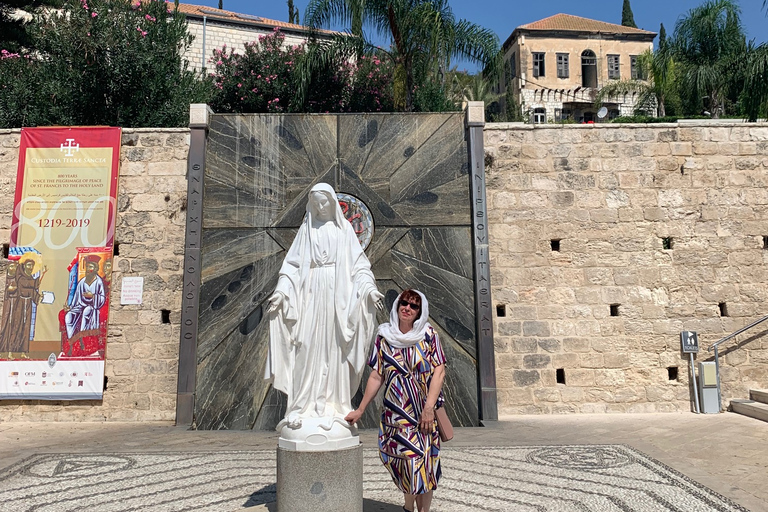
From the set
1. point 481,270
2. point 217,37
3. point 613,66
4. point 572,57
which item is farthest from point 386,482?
point 613,66

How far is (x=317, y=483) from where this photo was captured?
321 cm

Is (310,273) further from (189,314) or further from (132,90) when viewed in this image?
(132,90)

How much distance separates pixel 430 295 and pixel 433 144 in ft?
7.16

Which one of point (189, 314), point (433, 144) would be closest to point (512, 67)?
point (433, 144)

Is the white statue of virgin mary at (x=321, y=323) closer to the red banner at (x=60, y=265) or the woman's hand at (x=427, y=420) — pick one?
the woman's hand at (x=427, y=420)

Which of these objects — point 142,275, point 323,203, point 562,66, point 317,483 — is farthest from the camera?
point 562,66

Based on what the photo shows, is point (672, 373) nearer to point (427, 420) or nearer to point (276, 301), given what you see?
point (427, 420)

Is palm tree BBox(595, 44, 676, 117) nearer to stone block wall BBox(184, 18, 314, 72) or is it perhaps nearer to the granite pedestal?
stone block wall BBox(184, 18, 314, 72)

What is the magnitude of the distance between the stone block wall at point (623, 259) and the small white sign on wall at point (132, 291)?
5.00m

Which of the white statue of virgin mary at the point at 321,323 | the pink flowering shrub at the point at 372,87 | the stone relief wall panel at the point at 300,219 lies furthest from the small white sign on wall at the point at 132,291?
the pink flowering shrub at the point at 372,87

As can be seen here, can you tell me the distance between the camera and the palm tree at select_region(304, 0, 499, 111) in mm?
10977

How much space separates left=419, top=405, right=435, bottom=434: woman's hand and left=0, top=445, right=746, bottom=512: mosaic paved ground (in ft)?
3.29

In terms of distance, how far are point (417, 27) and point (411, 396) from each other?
31.9 ft

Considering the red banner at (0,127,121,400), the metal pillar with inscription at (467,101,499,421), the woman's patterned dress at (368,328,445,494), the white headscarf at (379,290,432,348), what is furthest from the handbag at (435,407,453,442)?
the red banner at (0,127,121,400)
